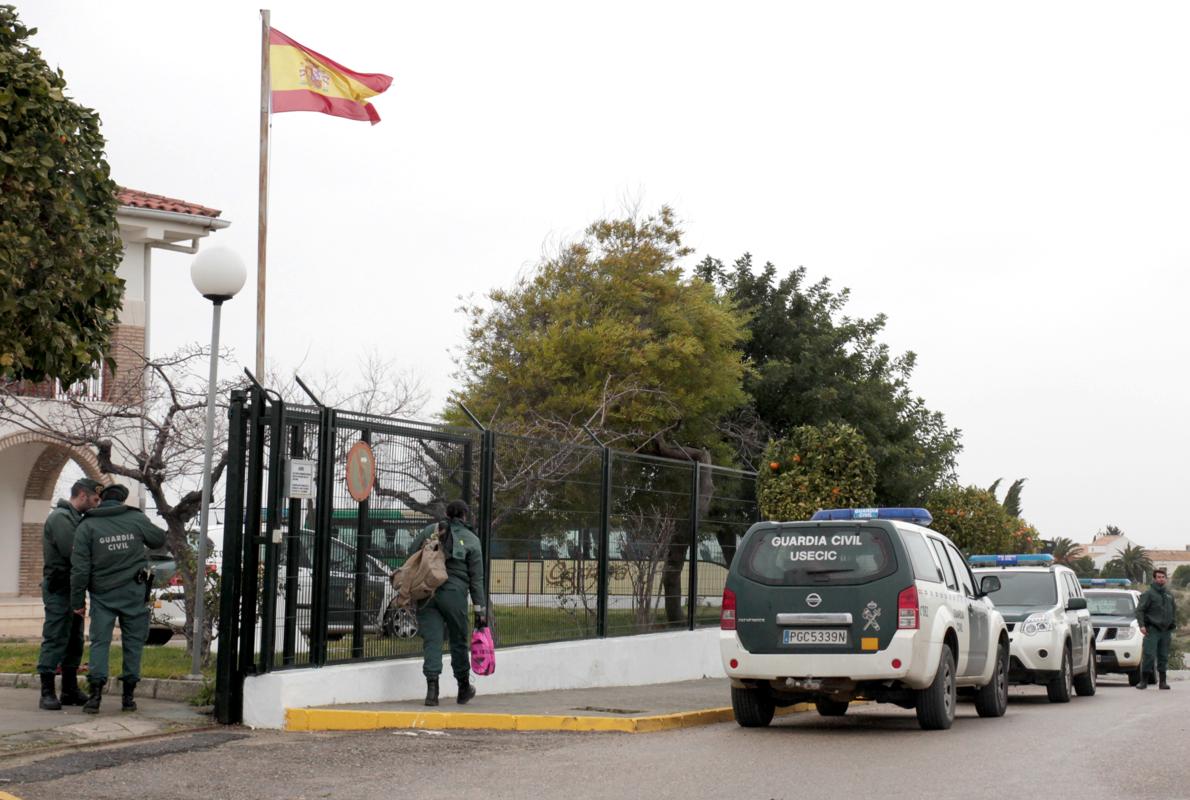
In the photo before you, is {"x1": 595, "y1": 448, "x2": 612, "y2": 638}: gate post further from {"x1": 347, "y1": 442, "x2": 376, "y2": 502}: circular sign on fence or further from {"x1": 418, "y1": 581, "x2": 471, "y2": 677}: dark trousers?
{"x1": 347, "y1": 442, "x2": 376, "y2": 502}: circular sign on fence

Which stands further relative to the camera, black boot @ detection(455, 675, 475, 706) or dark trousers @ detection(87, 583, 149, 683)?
black boot @ detection(455, 675, 475, 706)

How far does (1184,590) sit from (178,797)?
154425 mm

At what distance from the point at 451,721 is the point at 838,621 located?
10.6 feet

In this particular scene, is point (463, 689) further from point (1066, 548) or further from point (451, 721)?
point (1066, 548)

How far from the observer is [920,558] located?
41.7 feet

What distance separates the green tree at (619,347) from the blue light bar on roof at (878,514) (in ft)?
53.7

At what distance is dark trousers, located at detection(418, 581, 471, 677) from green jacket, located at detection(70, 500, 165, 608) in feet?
7.90

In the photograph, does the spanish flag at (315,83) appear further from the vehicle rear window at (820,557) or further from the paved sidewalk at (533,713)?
the vehicle rear window at (820,557)

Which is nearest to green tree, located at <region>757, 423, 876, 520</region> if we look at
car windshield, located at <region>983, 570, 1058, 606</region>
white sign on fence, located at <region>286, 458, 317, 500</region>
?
car windshield, located at <region>983, 570, 1058, 606</region>

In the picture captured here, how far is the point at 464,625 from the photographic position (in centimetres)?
1265

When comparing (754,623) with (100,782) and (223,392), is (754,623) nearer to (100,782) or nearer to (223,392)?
(100,782)

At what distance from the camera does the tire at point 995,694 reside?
46.9 feet

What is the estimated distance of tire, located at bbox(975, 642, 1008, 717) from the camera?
14.3 m

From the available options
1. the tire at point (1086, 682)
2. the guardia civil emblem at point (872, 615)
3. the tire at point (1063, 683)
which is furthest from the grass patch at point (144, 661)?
the tire at point (1086, 682)
